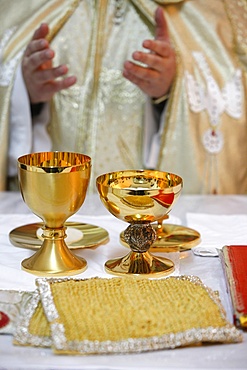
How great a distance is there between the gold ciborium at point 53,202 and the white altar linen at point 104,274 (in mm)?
24

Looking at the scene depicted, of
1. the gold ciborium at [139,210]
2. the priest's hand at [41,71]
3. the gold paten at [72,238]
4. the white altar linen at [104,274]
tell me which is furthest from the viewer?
the priest's hand at [41,71]

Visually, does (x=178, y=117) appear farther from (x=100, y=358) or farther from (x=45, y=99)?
(x=100, y=358)

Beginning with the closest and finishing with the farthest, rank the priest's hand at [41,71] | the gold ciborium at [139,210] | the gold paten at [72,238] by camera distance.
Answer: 1. the gold ciborium at [139,210]
2. the gold paten at [72,238]
3. the priest's hand at [41,71]

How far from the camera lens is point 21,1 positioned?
1.72 meters

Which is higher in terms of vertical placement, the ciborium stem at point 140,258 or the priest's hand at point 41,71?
the priest's hand at point 41,71

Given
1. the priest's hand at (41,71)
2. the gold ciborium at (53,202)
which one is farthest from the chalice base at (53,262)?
the priest's hand at (41,71)

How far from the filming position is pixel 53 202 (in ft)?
3.11

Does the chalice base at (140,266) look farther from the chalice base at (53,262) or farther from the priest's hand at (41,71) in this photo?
the priest's hand at (41,71)

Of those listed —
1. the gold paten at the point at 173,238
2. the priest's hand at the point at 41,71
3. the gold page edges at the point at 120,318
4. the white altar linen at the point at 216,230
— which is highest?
the priest's hand at the point at 41,71

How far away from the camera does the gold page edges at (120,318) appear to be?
0.76 m

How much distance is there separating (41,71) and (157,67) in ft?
0.82

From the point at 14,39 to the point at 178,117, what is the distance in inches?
16.6

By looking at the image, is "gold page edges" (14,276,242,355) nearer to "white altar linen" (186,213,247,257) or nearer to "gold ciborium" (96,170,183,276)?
"gold ciborium" (96,170,183,276)

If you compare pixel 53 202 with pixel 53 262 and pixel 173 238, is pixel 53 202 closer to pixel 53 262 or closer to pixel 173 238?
pixel 53 262
